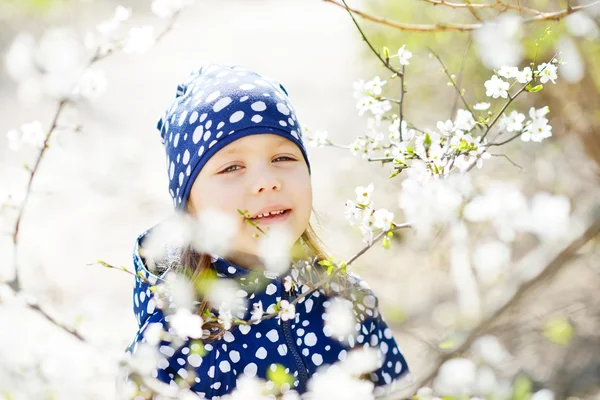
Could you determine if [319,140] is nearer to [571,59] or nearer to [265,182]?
[265,182]

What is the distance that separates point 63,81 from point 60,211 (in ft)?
10.2

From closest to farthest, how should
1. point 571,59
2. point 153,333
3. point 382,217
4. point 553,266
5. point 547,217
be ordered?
point 553,266
point 547,217
point 382,217
point 153,333
point 571,59

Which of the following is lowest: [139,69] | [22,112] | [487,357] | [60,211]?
[487,357]

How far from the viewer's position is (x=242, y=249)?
5.07ft

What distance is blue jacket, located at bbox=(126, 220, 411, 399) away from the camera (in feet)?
4.98

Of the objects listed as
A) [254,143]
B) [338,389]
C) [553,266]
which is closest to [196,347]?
[254,143]

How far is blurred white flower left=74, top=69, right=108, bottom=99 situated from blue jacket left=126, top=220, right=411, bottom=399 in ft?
1.51

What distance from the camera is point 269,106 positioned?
160 centimetres

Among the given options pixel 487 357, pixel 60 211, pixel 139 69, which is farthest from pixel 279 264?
pixel 139 69

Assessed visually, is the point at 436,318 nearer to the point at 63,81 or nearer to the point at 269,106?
the point at 269,106

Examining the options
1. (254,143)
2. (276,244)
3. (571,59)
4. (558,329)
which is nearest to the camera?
(276,244)

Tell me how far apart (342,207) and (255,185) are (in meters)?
2.15

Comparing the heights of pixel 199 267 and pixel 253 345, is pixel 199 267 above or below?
above

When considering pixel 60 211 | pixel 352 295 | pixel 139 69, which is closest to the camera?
pixel 352 295
